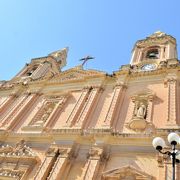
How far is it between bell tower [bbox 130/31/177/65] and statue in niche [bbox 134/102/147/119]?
203 inches

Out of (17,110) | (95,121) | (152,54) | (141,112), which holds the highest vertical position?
(152,54)

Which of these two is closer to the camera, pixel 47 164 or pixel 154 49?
pixel 47 164

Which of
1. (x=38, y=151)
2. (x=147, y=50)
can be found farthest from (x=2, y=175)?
(x=147, y=50)

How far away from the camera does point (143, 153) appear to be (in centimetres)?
1178

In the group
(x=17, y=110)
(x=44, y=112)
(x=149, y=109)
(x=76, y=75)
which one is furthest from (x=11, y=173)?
(x=76, y=75)

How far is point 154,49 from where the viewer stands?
848 inches

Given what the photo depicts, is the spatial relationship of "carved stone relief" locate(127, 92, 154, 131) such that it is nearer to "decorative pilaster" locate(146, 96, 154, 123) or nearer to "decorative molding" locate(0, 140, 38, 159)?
"decorative pilaster" locate(146, 96, 154, 123)

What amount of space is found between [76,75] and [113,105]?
21.0ft

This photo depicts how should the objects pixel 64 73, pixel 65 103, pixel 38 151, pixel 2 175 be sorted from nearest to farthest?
pixel 2 175 < pixel 38 151 < pixel 65 103 < pixel 64 73

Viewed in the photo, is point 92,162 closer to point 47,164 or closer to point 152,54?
point 47,164

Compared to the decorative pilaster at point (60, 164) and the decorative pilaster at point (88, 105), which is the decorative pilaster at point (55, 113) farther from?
the decorative pilaster at point (60, 164)

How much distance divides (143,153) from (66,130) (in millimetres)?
4274

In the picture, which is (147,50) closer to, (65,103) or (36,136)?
(65,103)

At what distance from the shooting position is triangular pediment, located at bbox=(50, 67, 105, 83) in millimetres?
18655
